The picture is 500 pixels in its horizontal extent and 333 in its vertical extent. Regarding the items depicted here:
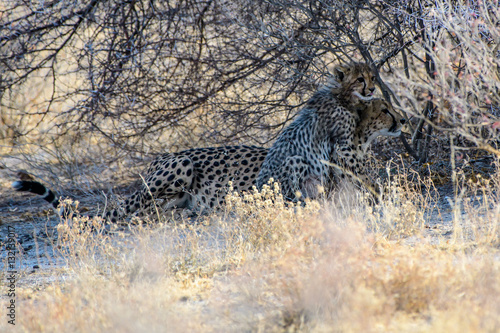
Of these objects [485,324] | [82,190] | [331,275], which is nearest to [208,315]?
[331,275]

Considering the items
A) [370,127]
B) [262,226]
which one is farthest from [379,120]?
[262,226]

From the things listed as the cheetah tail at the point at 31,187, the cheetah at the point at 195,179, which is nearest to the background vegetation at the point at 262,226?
the cheetah tail at the point at 31,187

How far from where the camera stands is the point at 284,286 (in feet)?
9.12

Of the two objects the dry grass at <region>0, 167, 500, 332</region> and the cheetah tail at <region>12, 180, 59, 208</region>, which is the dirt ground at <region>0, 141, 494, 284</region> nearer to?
the cheetah tail at <region>12, 180, 59, 208</region>

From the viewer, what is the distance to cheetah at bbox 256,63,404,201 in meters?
4.81

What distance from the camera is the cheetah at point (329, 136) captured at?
15.8 feet

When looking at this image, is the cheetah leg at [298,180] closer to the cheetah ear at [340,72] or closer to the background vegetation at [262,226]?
the background vegetation at [262,226]

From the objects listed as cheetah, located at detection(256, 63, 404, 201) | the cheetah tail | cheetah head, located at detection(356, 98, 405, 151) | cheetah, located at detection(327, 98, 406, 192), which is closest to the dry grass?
the cheetah tail

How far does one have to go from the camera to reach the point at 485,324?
7.49 ft

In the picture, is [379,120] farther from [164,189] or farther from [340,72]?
[164,189]

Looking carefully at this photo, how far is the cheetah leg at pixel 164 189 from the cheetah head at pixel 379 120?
1.58 metres

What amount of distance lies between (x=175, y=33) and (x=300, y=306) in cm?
422

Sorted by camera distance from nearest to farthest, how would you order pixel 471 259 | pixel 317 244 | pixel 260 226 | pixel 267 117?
pixel 471 259 → pixel 317 244 → pixel 260 226 → pixel 267 117

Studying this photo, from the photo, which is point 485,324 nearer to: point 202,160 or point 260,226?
point 260,226
